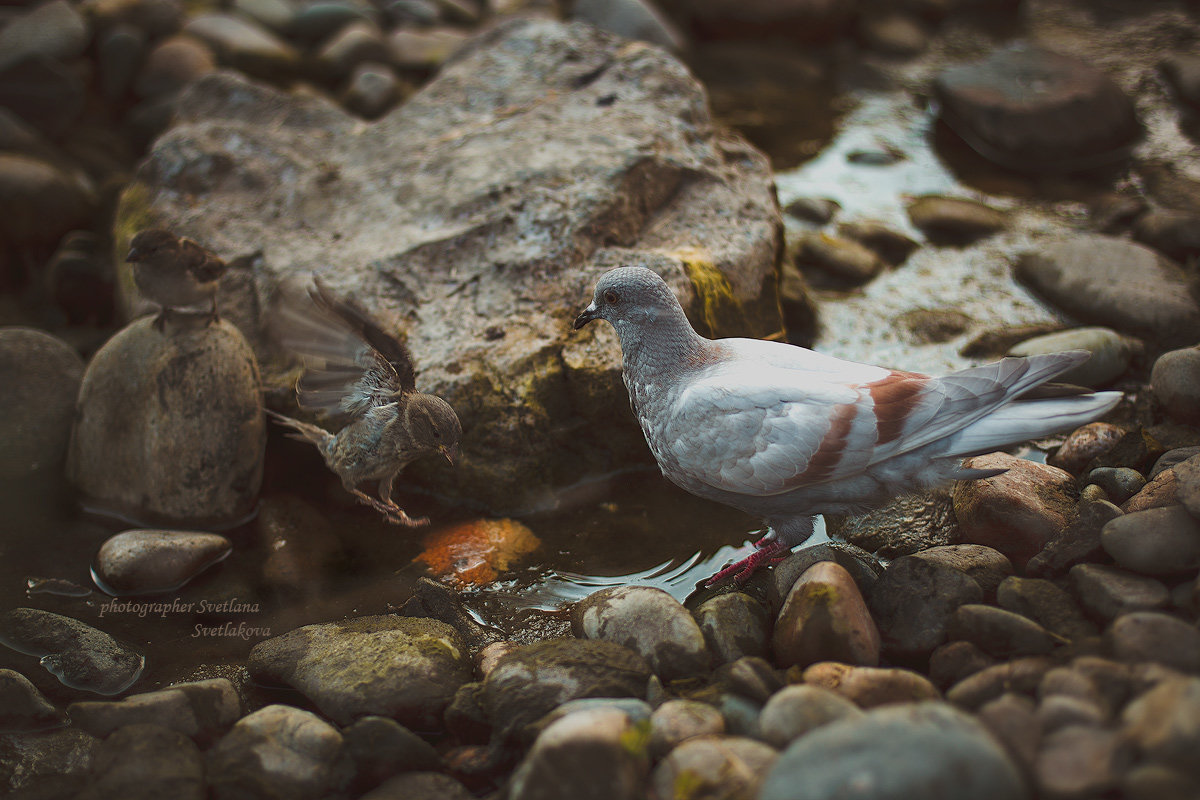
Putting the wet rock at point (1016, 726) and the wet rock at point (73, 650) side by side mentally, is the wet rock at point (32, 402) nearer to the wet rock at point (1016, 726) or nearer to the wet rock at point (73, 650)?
the wet rock at point (73, 650)

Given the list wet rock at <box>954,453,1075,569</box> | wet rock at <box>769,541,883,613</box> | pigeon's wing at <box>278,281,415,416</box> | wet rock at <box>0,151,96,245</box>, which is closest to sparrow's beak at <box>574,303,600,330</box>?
pigeon's wing at <box>278,281,415,416</box>

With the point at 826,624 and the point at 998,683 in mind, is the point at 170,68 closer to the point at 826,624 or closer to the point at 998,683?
the point at 826,624

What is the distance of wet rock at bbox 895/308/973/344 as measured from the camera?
16.6 ft

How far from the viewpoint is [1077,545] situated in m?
3.03

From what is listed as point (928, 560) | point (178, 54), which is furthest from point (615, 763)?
point (178, 54)

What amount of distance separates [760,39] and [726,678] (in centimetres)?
770

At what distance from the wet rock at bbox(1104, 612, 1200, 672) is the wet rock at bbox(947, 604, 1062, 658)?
0.66 ft

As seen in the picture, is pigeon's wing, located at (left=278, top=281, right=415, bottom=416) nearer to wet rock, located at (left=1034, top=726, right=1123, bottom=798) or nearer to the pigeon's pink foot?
the pigeon's pink foot

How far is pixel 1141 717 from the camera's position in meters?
2.12

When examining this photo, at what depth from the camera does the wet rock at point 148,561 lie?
3.54 metres

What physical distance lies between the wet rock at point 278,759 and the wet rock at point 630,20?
23.7ft

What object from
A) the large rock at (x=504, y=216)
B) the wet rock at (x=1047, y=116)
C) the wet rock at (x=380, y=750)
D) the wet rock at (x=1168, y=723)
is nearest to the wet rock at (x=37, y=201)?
the large rock at (x=504, y=216)

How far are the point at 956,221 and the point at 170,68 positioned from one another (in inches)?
269

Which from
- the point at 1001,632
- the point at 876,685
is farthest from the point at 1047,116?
the point at 876,685
